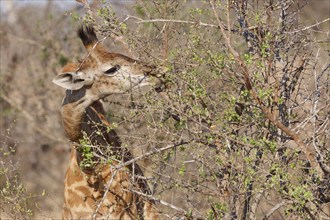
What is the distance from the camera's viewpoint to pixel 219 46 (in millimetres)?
5273

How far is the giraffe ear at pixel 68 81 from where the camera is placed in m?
5.73

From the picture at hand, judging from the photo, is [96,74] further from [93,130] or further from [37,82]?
[37,82]

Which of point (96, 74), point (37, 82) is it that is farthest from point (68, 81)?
point (37, 82)

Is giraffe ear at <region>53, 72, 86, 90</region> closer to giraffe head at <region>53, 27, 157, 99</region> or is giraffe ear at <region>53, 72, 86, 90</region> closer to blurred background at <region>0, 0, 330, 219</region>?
giraffe head at <region>53, 27, 157, 99</region>

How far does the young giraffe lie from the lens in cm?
569

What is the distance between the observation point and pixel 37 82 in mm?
11211

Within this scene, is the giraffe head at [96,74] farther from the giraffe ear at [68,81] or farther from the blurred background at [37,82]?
the blurred background at [37,82]

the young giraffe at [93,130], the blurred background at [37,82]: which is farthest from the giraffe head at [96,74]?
the blurred background at [37,82]

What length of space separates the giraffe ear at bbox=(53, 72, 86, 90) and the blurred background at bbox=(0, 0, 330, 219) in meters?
4.50

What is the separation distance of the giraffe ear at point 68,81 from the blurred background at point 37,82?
4.50 m

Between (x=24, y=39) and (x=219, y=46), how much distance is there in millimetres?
7073

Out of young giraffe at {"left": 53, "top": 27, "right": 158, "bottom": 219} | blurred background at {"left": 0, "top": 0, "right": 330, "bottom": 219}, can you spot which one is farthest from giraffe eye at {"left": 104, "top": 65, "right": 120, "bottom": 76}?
blurred background at {"left": 0, "top": 0, "right": 330, "bottom": 219}

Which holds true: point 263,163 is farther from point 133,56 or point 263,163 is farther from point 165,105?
point 133,56

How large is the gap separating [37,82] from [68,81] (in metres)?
5.54
